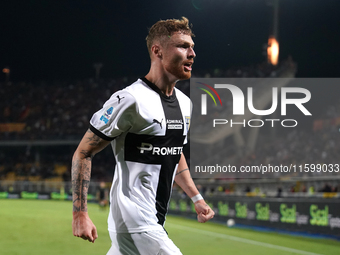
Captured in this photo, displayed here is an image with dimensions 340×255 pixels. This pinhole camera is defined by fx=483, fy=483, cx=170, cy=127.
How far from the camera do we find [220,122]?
107ft

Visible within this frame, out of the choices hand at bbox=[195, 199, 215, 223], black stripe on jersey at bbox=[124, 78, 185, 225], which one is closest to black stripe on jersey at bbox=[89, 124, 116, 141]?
black stripe on jersey at bbox=[124, 78, 185, 225]

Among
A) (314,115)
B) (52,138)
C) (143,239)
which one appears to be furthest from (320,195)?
(52,138)

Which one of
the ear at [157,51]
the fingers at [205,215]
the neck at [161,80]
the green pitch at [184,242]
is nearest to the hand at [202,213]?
the fingers at [205,215]

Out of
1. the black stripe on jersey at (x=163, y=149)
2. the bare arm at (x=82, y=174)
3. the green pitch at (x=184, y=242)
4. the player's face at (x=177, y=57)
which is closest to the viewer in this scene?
the bare arm at (x=82, y=174)

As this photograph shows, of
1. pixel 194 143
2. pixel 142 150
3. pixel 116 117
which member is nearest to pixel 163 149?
pixel 142 150

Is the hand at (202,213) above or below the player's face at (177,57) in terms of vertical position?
below

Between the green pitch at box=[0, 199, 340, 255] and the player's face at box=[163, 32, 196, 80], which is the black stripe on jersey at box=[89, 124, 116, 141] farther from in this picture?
the green pitch at box=[0, 199, 340, 255]

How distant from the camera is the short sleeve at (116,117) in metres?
3.40

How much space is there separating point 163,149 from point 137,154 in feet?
0.68

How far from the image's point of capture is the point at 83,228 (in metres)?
3.27

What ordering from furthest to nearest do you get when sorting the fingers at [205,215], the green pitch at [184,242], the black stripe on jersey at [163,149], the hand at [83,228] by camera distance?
the green pitch at [184,242]
the fingers at [205,215]
the black stripe on jersey at [163,149]
the hand at [83,228]

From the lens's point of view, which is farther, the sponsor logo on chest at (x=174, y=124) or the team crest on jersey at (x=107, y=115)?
the sponsor logo on chest at (x=174, y=124)

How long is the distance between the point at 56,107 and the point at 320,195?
38.5m

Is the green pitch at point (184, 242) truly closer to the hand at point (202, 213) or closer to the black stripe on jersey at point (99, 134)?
the hand at point (202, 213)
